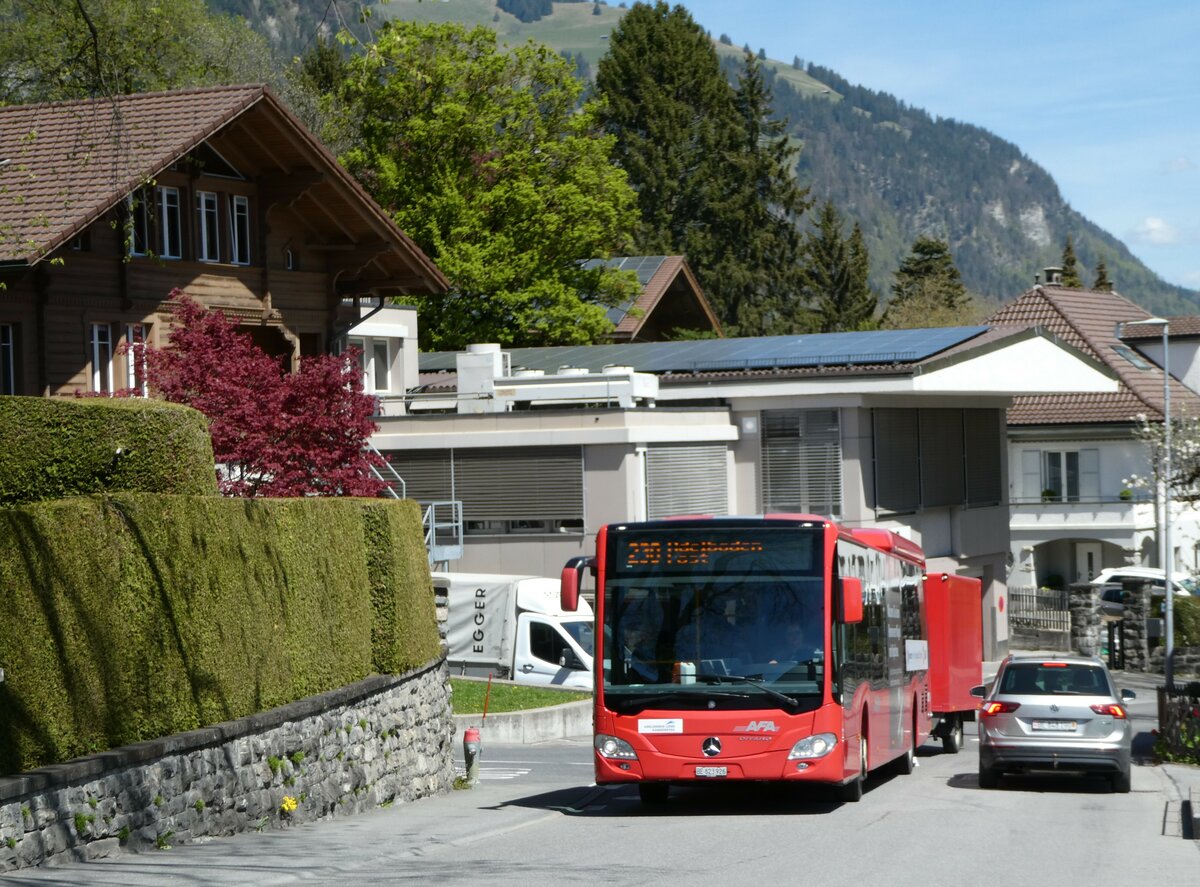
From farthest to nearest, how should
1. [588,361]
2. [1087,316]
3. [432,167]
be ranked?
[1087,316]
[432,167]
[588,361]

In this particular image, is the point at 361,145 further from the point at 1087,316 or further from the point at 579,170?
the point at 1087,316

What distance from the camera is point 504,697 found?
109ft

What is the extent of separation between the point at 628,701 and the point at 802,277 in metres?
73.2

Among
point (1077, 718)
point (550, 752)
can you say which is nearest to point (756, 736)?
point (1077, 718)

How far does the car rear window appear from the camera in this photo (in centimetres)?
2309

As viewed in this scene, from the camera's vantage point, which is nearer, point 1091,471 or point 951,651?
point 951,651

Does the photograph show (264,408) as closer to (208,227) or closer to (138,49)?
(208,227)

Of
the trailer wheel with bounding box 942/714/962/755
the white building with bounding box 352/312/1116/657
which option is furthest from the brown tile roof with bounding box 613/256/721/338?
the trailer wheel with bounding box 942/714/962/755

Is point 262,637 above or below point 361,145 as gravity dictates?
below

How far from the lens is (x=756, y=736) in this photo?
17906 millimetres

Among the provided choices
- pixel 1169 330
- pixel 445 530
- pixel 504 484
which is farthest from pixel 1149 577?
pixel 445 530

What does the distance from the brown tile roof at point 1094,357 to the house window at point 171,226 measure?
131 feet

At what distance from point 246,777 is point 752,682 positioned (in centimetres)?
499

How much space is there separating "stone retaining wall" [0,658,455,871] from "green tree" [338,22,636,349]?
35967 mm
